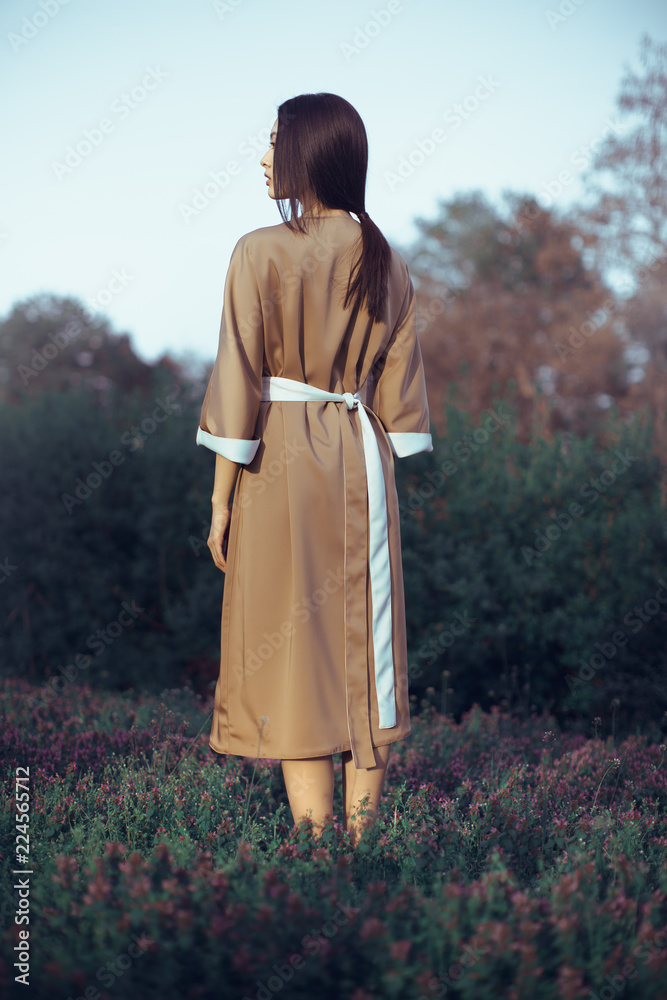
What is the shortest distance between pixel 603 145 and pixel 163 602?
13.9 meters

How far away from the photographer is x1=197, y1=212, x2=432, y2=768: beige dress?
94.8 inches

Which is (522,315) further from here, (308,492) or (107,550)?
(308,492)

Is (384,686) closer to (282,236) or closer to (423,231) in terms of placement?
(282,236)

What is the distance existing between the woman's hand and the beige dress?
3 cm

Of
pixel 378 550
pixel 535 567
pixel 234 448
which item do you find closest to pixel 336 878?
pixel 378 550

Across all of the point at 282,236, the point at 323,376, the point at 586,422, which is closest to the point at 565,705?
the point at 323,376

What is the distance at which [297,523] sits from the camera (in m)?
2.44

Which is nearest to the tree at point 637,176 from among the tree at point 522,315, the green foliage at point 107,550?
the tree at point 522,315

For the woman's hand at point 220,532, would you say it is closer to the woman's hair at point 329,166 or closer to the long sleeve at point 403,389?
the long sleeve at point 403,389

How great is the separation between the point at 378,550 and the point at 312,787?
0.76 meters

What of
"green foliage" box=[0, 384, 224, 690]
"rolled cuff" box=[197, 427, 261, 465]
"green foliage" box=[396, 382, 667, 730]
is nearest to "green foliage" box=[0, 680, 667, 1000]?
"rolled cuff" box=[197, 427, 261, 465]

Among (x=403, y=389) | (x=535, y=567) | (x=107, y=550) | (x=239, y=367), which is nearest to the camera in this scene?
(x=239, y=367)

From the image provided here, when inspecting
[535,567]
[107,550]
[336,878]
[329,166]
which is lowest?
[336,878]

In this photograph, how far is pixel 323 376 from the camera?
255cm
